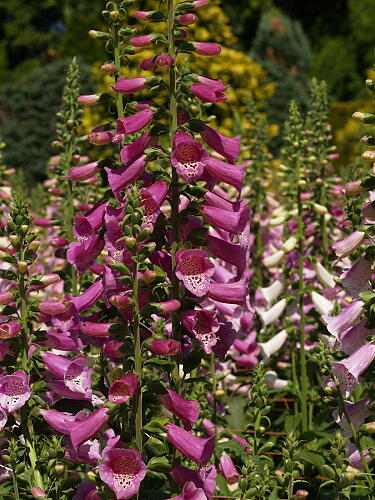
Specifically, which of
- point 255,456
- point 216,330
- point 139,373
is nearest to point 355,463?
point 255,456

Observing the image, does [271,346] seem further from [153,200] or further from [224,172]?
[153,200]

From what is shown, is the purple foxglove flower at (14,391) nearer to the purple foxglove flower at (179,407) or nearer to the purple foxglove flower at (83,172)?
the purple foxglove flower at (179,407)

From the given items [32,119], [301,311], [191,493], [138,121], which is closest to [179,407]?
[191,493]

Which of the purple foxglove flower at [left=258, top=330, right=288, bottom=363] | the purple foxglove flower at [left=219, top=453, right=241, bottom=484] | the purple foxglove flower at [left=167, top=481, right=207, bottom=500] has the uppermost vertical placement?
the purple foxglove flower at [left=167, top=481, right=207, bottom=500]

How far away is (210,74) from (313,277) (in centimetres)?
695

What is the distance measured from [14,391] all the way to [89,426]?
0.34 m

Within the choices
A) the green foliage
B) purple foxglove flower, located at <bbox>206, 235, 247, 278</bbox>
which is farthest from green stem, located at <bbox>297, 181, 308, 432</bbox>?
the green foliage

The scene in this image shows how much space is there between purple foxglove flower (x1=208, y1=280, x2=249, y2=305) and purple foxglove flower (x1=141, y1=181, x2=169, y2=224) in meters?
0.27

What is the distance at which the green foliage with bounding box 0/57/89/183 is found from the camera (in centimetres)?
1623

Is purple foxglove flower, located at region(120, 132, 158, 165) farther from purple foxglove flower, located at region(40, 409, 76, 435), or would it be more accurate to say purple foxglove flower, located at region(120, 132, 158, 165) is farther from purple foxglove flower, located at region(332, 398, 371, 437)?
purple foxglove flower, located at region(332, 398, 371, 437)

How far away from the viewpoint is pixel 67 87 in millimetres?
3625

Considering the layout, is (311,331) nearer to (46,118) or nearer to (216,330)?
(216,330)

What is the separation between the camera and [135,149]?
2266mm

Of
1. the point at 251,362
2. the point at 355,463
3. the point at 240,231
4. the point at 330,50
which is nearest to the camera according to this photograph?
the point at 240,231
